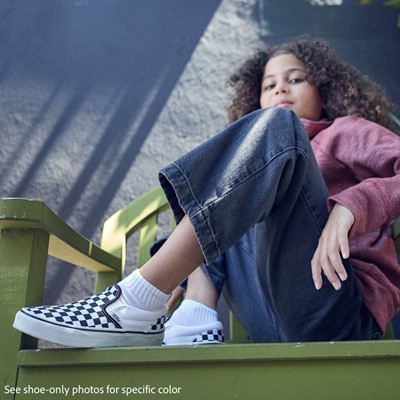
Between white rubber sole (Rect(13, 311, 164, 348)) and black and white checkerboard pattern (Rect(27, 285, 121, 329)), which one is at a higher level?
black and white checkerboard pattern (Rect(27, 285, 121, 329))

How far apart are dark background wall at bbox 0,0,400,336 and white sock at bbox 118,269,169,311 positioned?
1.00 meters

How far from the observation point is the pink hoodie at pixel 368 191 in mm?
948

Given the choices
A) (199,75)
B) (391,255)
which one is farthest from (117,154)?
(391,255)

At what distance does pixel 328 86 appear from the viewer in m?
1.62

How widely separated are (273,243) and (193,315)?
11.1 inches

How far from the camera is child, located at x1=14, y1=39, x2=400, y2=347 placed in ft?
2.80

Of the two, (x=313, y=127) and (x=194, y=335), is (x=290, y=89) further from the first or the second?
(x=194, y=335)

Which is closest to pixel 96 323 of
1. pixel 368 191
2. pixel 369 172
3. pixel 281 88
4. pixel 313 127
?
pixel 368 191

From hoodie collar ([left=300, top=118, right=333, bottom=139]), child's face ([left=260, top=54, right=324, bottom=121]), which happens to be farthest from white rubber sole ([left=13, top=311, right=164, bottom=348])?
child's face ([left=260, top=54, right=324, bottom=121])

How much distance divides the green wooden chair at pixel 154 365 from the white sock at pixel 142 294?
11 cm

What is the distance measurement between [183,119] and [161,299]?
1.19 meters

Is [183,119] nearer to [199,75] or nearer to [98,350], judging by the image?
[199,75]

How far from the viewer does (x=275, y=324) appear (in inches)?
45.6

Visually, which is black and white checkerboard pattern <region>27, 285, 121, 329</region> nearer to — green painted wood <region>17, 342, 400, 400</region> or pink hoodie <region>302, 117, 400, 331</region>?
green painted wood <region>17, 342, 400, 400</region>
